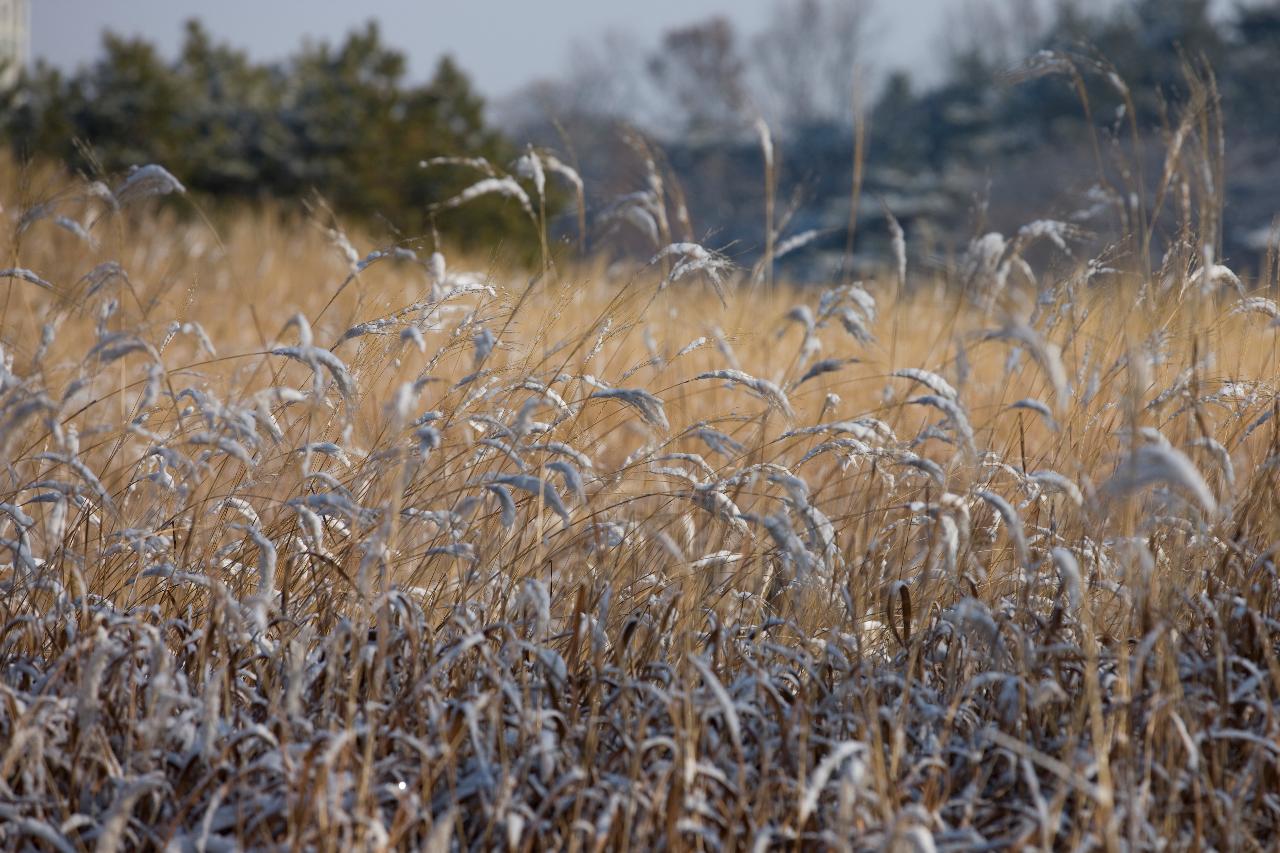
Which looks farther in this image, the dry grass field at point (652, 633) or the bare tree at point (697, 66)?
the bare tree at point (697, 66)

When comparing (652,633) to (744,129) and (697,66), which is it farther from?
(697,66)

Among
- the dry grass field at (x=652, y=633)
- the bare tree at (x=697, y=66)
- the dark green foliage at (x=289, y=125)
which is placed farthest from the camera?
the bare tree at (x=697, y=66)

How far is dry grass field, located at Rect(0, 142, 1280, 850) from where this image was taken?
1.49 metres

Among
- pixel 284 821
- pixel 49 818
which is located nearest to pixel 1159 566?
pixel 284 821

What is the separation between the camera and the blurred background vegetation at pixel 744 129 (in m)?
4.24

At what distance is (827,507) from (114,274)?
1784mm

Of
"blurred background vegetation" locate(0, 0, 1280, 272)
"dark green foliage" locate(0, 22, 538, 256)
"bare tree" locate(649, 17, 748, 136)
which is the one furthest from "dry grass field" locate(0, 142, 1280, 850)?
"bare tree" locate(649, 17, 748, 136)

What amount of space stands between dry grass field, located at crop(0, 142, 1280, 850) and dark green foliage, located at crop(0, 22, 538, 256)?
811 centimetres

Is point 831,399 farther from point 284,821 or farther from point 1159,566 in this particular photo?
point 284,821

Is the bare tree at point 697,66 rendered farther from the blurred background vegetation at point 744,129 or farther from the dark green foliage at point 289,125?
the dark green foliage at point 289,125

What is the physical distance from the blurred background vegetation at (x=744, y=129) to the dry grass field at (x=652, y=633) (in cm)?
46

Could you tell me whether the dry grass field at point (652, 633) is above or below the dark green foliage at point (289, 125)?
below

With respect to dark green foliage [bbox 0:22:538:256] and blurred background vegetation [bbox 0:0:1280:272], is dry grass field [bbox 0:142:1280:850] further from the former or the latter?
dark green foliage [bbox 0:22:538:256]

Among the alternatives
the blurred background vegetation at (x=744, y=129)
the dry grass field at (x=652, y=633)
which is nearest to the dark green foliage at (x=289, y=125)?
the blurred background vegetation at (x=744, y=129)
